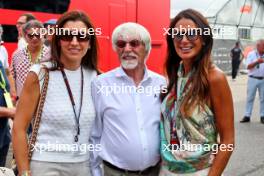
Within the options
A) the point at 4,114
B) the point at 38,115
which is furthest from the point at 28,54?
the point at 38,115

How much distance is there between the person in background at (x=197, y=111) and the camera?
2.16 meters

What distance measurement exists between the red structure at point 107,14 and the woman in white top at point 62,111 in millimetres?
2990

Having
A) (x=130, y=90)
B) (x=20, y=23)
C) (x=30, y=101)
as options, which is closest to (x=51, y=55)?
(x=30, y=101)

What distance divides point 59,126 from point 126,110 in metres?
0.38

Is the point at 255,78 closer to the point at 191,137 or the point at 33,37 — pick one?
the point at 33,37

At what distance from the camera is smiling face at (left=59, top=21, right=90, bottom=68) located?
236cm

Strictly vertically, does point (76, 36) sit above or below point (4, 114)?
above

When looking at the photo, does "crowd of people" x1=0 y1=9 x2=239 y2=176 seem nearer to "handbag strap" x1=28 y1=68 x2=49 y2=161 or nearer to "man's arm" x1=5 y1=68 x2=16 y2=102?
"handbag strap" x1=28 y1=68 x2=49 y2=161

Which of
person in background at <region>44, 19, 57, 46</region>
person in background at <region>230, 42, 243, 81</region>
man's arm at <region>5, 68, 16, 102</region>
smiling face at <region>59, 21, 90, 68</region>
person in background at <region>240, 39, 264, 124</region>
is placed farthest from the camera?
person in background at <region>230, 42, 243, 81</region>

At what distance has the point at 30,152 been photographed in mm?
2279

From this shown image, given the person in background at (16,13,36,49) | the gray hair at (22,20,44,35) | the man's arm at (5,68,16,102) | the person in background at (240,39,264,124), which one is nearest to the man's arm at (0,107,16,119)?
the man's arm at (5,68,16,102)

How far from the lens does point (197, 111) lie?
7.14ft

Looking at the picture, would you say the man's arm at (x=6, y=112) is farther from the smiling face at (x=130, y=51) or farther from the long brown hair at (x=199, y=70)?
the long brown hair at (x=199, y=70)

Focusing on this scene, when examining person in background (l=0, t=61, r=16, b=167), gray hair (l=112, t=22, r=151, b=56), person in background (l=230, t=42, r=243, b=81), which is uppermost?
gray hair (l=112, t=22, r=151, b=56)
